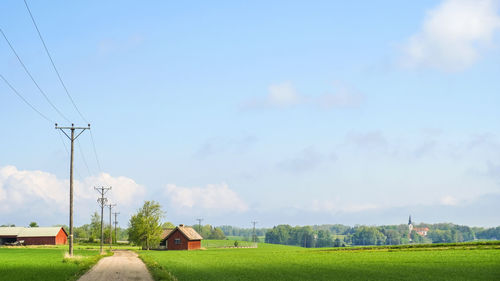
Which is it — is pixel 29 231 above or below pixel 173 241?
above

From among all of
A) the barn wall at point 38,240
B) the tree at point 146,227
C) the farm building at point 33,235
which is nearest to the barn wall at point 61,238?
the farm building at point 33,235

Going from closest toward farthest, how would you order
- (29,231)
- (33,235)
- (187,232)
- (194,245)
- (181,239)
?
(181,239) → (187,232) → (194,245) → (33,235) → (29,231)

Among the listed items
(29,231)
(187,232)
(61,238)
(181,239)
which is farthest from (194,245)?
(29,231)

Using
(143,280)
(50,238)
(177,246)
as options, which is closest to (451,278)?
(143,280)

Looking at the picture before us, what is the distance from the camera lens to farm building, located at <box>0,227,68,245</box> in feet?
504

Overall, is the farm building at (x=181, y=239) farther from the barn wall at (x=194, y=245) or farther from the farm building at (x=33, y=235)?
the farm building at (x=33, y=235)

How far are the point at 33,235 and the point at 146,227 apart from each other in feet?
160

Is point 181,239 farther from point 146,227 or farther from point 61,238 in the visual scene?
point 61,238

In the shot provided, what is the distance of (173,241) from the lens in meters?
123

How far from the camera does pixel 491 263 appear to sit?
150 ft

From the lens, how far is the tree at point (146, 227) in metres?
126

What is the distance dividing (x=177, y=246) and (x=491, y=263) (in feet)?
286

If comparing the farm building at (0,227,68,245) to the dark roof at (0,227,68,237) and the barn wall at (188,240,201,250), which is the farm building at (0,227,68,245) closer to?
the dark roof at (0,227,68,237)

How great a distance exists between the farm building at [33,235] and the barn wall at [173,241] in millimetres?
50375
